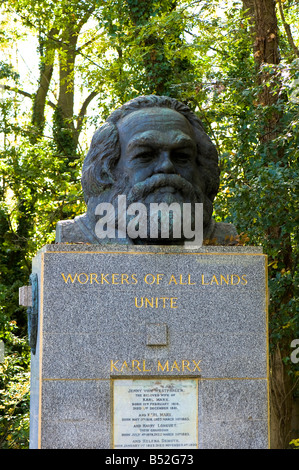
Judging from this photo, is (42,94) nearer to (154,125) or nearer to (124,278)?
(154,125)

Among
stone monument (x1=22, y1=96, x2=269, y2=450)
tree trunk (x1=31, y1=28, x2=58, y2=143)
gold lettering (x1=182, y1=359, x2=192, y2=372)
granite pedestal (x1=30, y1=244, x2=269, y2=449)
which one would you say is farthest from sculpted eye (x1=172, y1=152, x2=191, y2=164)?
tree trunk (x1=31, y1=28, x2=58, y2=143)

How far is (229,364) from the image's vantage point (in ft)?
21.0

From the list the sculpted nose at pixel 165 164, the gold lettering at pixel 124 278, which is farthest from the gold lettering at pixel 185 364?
the sculpted nose at pixel 165 164

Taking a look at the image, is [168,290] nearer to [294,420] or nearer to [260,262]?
[260,262]

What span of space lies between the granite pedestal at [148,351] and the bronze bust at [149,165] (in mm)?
455

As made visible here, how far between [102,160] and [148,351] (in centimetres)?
182

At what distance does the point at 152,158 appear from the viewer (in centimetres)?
696

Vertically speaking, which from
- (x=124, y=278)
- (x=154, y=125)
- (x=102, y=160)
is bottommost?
(x=124, y=278)

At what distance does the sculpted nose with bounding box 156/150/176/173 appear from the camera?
269 inches

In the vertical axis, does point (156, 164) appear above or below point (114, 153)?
below

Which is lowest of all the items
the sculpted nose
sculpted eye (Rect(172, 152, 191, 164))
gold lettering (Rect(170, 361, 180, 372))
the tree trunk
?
gold lettering (Rect(170, 361, 180, 372))

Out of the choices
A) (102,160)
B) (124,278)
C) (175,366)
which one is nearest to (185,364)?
(175,366)

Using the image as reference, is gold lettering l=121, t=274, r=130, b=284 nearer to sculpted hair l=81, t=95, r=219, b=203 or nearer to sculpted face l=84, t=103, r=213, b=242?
sculpted face l=84, t=103, r=213, b=242

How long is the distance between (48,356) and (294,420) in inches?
307
